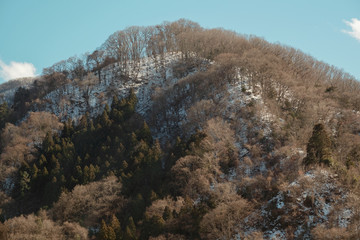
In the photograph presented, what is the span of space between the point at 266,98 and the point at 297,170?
19.6 meters

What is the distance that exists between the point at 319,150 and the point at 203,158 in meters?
15.0

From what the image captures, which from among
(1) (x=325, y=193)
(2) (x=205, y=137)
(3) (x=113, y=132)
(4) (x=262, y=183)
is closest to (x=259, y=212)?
(4) (x=262, y=183)

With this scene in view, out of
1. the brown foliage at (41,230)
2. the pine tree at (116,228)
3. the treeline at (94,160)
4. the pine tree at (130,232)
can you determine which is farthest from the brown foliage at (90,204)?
the pine tree at (130,232)

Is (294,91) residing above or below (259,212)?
above

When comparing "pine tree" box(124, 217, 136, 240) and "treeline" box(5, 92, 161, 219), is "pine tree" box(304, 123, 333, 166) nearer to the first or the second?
"treeline" box(5, 92, 161, 219)

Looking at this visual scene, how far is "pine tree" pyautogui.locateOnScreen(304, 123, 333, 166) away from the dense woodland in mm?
141

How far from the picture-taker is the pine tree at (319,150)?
3459cm

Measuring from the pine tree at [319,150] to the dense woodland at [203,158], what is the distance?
141 mm

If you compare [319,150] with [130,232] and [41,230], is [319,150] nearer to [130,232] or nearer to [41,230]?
[130,232]

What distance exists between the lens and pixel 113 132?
58.5 metres

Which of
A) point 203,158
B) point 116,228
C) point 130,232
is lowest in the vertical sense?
point 116,228

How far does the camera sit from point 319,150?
35.2 meters

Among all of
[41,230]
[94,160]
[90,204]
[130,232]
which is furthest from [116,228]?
[94,160]

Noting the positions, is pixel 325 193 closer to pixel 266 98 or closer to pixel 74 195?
pixel 266 98
